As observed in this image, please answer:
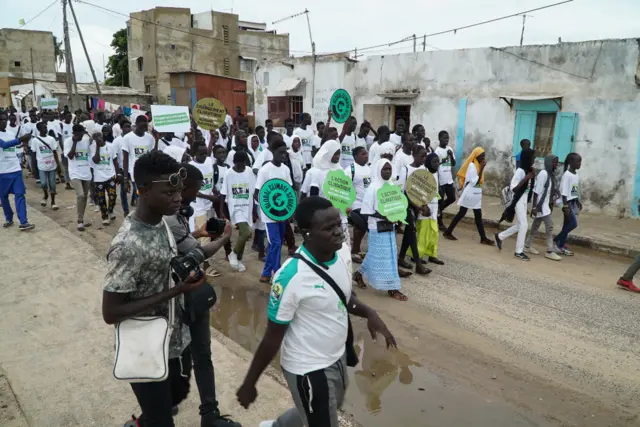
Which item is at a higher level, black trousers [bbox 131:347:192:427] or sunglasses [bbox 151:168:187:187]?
sunglasses [bbox 151:168:187:187]

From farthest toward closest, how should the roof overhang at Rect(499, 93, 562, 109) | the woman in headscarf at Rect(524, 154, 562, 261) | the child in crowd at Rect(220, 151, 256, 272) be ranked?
the roof overhang at Rect(499, 93, 562, 109) → the woman in headscarf at Rect(524, 154, 562, 261) → the child in crowd at Rect(220, 151, 256, 272)

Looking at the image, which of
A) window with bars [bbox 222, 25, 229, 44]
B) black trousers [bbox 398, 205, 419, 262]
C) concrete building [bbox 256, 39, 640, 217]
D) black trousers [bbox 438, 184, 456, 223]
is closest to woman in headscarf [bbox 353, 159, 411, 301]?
black trousers [bbox 398, 205, 419, 262]

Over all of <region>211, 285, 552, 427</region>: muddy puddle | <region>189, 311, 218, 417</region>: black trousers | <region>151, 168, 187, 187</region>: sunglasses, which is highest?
<region>151, 168, 187, 187</region>: sunglasses

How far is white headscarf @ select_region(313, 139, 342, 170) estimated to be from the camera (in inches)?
267

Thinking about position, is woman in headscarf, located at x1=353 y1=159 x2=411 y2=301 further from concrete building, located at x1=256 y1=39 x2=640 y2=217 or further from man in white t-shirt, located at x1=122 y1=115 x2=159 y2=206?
concrete building, located at x1=256 y1=39 x2=640 y2=217

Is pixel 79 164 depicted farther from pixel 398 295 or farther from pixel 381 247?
pixel 398 295

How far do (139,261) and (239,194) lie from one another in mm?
4357

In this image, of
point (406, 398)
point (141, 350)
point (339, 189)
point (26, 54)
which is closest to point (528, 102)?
point (339, 189)

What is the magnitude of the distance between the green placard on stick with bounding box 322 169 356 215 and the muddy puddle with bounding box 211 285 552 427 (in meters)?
2.01

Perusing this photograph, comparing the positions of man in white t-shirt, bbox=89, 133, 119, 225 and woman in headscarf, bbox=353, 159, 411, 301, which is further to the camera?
man in white t-shirt, bbox=89, 133, 119, 225

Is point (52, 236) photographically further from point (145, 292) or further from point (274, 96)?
point (274, 96)

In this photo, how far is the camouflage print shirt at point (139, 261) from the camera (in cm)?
224

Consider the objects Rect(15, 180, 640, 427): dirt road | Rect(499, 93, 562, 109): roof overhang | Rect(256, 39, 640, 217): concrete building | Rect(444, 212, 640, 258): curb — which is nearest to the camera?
Rect(15, 180, 640, 427): dirt road

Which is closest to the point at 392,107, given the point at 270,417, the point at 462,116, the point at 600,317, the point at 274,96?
the point at 462,116
